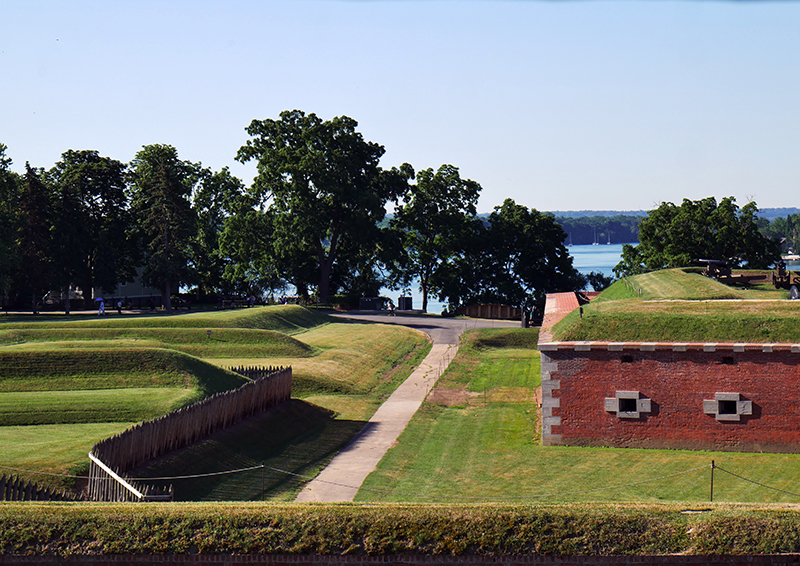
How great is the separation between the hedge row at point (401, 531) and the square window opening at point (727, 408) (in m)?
12.1

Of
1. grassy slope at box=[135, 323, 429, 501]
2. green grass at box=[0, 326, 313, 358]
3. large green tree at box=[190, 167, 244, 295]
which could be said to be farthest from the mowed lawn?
large green tree at box=[190, 167, 244, 295]

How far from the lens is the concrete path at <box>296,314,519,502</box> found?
22.2 metres

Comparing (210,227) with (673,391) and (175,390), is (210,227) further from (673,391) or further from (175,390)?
(673,391)

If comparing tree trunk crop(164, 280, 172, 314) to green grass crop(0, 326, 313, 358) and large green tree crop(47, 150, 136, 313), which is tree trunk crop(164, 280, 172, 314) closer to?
large green tree crop(47, 150, 136, 313)

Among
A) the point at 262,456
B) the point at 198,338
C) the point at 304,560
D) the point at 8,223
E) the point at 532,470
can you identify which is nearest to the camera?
the point at 304,560

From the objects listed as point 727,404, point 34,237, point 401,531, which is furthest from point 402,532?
point 34,237

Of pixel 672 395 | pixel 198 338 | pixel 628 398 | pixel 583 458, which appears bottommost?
pixel 583 458

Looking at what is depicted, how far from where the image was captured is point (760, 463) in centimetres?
2327

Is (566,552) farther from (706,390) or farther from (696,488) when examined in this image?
(706,390)

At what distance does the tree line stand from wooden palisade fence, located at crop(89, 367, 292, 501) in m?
41.0

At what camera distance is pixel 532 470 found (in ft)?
76.3

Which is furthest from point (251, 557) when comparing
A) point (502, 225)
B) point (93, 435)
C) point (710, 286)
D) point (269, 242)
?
point (502, 225)

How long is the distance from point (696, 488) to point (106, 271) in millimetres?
59871

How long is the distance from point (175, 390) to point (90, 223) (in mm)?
48499
